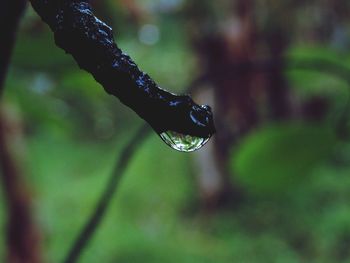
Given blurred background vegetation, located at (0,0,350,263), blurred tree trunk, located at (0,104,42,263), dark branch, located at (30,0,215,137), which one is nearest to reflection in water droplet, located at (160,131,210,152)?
dark branch, located at (30,0,215,137)

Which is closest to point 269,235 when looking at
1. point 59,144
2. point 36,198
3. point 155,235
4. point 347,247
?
point 347,247

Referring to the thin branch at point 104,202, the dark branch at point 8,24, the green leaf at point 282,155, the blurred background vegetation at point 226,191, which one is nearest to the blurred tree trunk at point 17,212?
the blurred background vegetation at point 226,191

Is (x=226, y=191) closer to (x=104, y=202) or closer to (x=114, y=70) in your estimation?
(x=104, y=202)

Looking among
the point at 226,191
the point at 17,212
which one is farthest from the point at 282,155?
the point at 226,191

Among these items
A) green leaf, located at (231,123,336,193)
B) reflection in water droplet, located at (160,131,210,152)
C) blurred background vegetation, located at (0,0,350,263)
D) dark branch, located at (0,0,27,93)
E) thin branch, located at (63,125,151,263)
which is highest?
blurred background vegetation, located at (0,0,350,263)

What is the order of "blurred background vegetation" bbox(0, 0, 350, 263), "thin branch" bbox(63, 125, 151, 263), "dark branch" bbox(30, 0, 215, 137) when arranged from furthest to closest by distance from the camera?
"blurred background vegetation" bbox(0, 0, 350, 263), "thin branch" bbox(63, 125, 151, 263), "dark branch" bbox(30, 0, 215, 137)

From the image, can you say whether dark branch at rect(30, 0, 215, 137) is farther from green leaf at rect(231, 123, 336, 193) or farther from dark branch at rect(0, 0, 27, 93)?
green leaf at rect(231, 123, 336, 193)
